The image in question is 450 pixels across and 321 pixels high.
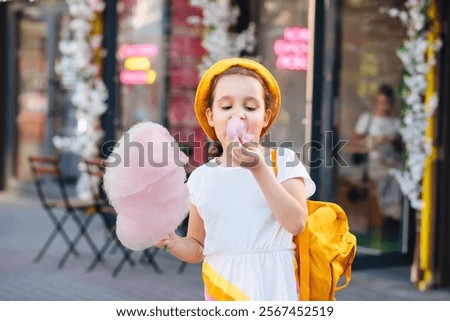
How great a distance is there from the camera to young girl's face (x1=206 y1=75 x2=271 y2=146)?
2252 millimetres

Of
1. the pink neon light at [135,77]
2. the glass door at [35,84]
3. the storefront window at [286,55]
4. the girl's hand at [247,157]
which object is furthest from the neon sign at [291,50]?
the girl's hand at [247,157]

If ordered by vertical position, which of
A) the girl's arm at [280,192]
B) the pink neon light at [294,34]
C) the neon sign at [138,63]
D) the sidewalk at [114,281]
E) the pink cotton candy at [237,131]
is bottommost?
the sidewalk at [114,281]

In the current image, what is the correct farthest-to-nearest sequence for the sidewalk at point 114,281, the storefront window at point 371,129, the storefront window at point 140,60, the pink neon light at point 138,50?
the pink neon light at point 138,50, the storefront window at point 140,60, the storefront window at point 371,129, the sidewalk at point 114,281

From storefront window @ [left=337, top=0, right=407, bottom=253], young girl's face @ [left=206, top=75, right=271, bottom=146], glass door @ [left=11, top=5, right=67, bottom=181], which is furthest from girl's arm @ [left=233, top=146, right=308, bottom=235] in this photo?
glass door @ [left=11, top=5, right=67, bottom=181]

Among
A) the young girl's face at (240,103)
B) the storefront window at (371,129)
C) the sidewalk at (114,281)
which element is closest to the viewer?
the young girl's face at (240,103)

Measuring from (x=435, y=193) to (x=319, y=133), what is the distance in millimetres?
1110

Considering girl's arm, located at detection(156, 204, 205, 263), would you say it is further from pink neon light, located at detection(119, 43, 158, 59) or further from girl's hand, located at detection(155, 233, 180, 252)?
pink neon light, located at detection(119, 43, 158, 59)

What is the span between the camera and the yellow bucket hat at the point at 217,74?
2.32 metres

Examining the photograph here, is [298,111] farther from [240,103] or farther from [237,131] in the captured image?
[237,131]

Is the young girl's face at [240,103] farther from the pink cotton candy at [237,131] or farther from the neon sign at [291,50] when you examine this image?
Answer: the neon sign at [291,50]

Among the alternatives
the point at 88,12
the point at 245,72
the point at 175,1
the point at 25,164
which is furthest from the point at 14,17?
the point at 245,72

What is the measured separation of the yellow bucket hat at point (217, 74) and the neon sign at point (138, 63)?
6867 millimetres

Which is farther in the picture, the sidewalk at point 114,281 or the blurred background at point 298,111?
the blurred background at point 298,111

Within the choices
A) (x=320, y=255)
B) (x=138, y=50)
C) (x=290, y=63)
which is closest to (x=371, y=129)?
(x=290, y=63)
